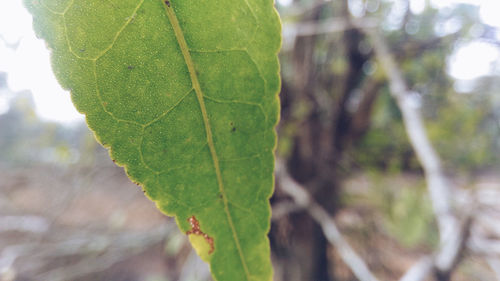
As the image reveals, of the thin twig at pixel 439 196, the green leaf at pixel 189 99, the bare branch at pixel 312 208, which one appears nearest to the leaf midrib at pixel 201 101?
the green leaf at pixel 189 99

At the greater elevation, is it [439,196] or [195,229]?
[195,229]

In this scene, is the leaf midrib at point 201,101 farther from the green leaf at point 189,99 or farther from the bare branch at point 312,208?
the bare branch at point 312,208

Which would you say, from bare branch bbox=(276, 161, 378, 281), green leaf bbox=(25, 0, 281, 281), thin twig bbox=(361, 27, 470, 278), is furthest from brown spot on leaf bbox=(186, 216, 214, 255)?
bare branch bbox=(276, 161, 378, 281)

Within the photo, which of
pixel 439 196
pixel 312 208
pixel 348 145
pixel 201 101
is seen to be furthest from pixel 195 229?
pixel 348 145

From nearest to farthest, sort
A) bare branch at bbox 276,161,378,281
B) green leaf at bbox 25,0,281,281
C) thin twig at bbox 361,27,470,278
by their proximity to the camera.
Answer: green leaf at bbox 25,0,281,281 → thin twig at bbox 361,27,470,278 → bare branch at bbox 276,161,378,281

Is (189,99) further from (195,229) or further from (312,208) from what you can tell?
(312,208)

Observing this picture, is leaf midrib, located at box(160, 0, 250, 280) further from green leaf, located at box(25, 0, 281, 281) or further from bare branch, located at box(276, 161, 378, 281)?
bare branch, located at box(276, 161, 378, 281)

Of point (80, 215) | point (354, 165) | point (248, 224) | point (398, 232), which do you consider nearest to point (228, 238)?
point (248, 224)

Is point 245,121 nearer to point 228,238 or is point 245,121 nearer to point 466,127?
point 228,238
